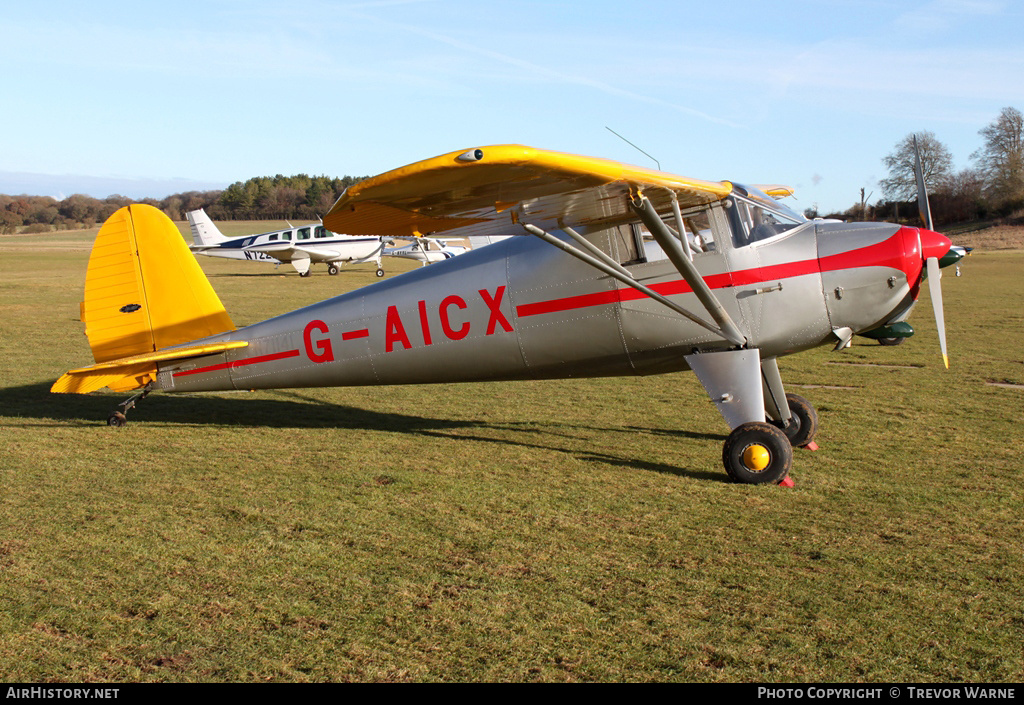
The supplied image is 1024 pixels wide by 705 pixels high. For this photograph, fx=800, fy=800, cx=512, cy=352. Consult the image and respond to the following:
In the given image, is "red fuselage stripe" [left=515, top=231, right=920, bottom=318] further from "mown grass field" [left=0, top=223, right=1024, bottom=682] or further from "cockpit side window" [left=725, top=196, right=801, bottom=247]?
"mown grass field" [left=0, top=223, right=1024, bottom=682]

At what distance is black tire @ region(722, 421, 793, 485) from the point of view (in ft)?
20.2

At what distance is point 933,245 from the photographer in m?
6.66

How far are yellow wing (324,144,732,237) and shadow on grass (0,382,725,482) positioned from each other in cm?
208

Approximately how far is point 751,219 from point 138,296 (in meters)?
6.03

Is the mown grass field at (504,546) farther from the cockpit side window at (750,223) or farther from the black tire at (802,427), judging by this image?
the cockpit side window at (750,223)

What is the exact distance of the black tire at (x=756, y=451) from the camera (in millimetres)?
6156

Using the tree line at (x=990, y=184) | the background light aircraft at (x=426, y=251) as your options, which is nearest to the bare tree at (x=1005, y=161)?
the tree line at (x=990, y=184)

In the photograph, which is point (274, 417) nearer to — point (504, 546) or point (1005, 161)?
point (504, 546)

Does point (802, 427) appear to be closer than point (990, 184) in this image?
Yes

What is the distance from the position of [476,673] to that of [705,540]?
2096 millimetres

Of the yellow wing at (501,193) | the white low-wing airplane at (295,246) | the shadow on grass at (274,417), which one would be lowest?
the shadow on grass at (274,417)

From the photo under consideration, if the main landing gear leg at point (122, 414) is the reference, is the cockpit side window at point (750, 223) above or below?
above

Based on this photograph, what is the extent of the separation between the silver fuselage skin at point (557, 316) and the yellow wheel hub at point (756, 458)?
1032mm

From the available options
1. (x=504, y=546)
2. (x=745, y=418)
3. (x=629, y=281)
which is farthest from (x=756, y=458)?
(x=504, y=546)
